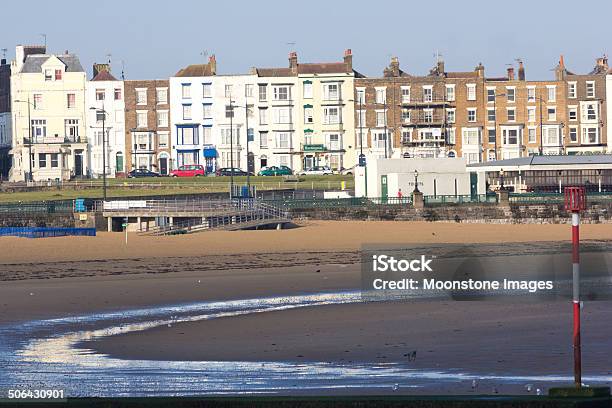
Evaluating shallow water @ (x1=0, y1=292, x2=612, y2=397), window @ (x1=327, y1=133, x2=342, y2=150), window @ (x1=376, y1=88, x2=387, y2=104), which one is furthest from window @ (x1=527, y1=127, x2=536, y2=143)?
shallow water @ (x1=0, y1=292, x2=612, y2=397)

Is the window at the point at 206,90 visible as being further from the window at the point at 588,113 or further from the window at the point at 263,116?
the window at the point at 588,113

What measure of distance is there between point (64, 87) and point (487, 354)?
95.9m

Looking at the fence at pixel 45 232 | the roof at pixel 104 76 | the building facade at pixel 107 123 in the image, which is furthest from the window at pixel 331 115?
the fence at pixel 45 232

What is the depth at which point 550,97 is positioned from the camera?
375 feet

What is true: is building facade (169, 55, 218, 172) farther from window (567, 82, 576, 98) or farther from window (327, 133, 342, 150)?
window (567, 82, 576, 98)

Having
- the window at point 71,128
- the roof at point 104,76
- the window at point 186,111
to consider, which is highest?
the roof at point 104,76

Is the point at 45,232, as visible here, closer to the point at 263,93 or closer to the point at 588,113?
the point at 263,93

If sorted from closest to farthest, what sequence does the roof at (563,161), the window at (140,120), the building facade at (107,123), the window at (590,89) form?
the roof at (563,161), the building facade at (107,123), the window at (140,120), the window at (590,89)

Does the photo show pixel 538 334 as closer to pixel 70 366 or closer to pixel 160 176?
pixel 70 366

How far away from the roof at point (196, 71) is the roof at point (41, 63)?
30.4ft

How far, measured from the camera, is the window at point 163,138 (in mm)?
114875

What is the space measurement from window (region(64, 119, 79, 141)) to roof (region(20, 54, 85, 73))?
15.5 ft

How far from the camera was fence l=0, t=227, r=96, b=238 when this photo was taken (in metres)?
62.7

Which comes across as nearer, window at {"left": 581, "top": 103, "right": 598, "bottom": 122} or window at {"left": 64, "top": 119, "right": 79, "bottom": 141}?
window at {"left": 64, "top": 119, "right": 79, "bottom": 141}
